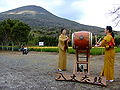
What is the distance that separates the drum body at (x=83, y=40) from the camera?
20.7ft

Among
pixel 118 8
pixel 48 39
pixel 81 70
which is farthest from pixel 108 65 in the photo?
pixel 48 39

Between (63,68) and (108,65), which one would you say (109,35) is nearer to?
(108,65)

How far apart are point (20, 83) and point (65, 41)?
3033mm

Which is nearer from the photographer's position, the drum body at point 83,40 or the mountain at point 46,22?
the drum body at point 83,40

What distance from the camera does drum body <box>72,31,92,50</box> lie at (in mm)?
6316

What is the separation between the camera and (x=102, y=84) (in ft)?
17.4

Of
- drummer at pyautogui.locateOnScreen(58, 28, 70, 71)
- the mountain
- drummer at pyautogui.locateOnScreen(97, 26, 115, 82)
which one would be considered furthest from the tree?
the mountain

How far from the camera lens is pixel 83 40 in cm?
634

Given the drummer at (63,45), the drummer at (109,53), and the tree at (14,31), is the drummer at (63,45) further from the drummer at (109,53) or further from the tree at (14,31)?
the tree at (14,31)

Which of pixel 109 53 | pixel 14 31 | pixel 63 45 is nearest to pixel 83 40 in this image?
pixel 109 53

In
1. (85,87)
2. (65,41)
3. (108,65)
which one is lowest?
(85,87)

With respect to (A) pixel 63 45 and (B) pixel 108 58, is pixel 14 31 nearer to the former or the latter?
(A) pixel 63 45

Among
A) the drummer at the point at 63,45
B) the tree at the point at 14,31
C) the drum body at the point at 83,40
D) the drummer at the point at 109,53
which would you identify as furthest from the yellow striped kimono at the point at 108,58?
the tree at the point at 14,31

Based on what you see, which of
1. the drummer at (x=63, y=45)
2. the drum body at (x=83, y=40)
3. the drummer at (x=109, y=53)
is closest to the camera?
the drummer at (x=109, y=53)
